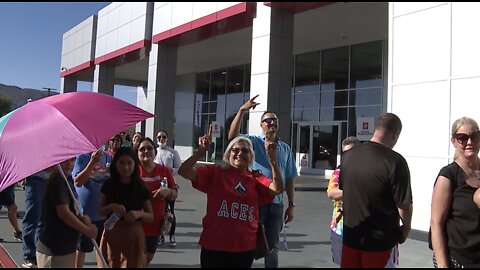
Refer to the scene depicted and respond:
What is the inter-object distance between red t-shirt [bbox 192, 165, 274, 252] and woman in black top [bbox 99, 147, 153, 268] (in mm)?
695

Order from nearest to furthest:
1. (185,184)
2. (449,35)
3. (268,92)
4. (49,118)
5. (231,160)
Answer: (49,118), (231,160), (449,35), (268,92), (185,184)

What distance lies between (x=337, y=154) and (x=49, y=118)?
17.7 m

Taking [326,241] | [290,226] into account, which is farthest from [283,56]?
[326,241]

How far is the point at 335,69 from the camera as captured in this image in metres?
19.7

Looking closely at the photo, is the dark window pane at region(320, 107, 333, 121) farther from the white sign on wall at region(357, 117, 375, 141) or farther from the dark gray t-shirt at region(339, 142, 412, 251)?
the dark gray t-shirt at region(339, 142, 412, 251)

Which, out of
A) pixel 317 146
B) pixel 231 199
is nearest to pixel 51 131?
pixel 231 199

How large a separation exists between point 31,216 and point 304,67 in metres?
17.4

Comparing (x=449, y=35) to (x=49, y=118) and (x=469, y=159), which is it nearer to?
(x=469, y=159)

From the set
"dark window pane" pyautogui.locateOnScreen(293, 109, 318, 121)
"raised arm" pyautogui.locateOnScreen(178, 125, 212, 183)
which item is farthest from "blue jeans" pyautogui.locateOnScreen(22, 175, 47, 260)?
"dark window pane" pyautogui.locateOnScreen(293, 109, 318, 121)

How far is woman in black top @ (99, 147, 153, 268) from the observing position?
3684mm

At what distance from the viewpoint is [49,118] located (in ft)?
10.6

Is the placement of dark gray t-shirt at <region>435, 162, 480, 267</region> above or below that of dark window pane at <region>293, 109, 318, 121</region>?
below

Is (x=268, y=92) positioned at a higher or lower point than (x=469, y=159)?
higher

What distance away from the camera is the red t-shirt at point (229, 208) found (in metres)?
3.23
